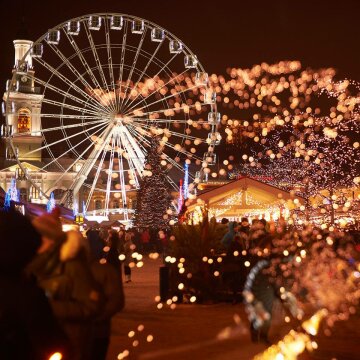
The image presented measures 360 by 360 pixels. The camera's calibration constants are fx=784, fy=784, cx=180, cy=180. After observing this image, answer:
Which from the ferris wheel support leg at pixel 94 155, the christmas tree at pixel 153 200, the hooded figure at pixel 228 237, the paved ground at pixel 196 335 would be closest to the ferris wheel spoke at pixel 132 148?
the ferris wheel support leg at pixel 94 155

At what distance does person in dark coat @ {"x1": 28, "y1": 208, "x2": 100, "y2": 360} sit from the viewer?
4.95 m

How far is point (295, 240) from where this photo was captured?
15812 mm

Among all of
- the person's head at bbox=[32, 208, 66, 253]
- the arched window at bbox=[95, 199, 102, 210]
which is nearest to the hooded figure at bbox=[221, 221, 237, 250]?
the person's head at bbox=[32, 208, 66, 253]

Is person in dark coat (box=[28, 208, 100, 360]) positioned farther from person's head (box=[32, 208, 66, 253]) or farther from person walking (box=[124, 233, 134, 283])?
person walking (box=[124, 233, 134, 283])

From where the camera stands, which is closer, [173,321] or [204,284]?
[173,321]

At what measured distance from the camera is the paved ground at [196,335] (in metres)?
8.90

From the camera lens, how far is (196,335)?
10.4 meters

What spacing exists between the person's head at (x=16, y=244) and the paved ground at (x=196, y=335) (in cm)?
564

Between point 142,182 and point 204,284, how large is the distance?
101 ft

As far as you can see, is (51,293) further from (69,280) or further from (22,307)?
(22,307)

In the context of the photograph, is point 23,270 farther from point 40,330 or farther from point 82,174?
point 82,174

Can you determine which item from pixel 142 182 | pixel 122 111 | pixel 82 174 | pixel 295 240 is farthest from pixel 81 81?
pixel 295 240

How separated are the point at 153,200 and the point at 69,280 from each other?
3898 centimetres

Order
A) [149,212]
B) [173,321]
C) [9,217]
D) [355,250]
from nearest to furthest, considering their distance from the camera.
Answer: [9,217]
[173,321]
[355,250]
[149,212]
